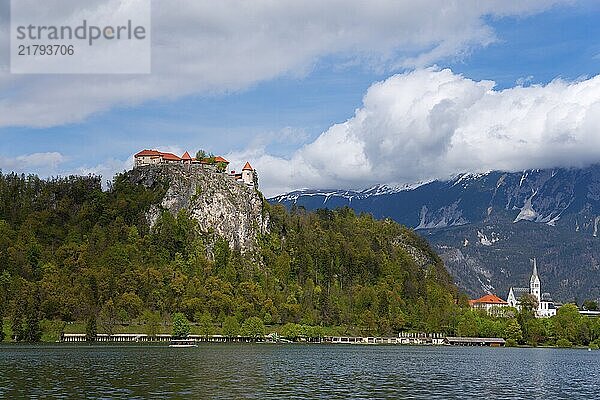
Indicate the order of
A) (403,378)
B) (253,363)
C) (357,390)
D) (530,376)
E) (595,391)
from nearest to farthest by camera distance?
(357,390) < (595,391) < (403,378) < (530,376) < (253,363)

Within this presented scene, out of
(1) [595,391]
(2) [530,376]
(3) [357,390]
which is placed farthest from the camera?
(2) [530,376]

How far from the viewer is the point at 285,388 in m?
89.3

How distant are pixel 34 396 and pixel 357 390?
32159 mm

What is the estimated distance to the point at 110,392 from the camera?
265 feet

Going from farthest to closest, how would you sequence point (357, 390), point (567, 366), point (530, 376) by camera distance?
point (567, 366)
point (530, 376)
point (357, 390)

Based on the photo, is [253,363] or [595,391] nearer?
[595,391]

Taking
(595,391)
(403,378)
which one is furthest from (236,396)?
(595,391)

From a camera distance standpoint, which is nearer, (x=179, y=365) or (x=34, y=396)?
(x=34, y=396)

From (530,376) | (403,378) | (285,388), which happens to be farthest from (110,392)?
(530,376)

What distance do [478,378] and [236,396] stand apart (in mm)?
43408

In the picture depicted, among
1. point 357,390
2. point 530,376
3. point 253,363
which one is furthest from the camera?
point 253,363

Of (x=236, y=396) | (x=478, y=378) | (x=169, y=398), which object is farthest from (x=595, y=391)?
(x=169, y=398)

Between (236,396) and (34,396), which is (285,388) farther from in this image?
(34,396)

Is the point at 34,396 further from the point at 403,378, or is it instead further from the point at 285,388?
the point at 403,378
